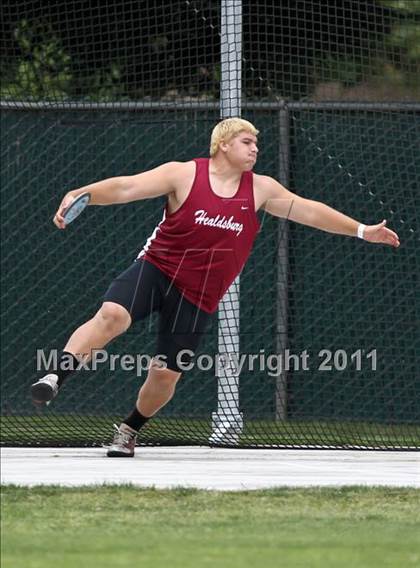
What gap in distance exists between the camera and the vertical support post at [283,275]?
35.4ft

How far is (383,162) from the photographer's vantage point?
10.8m

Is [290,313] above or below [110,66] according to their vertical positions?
below

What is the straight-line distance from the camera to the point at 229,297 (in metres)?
9.83

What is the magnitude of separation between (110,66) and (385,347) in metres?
3.27

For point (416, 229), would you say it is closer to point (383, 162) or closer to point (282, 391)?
point (383, 162)

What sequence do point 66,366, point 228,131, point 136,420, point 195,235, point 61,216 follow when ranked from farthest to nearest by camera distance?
point 136,420
point 228,131
point 195,235
point 66,366
point 61,216

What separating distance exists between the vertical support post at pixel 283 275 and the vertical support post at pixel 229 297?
1005mm

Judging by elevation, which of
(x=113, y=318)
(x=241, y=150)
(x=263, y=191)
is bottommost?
(x=113, y=318)

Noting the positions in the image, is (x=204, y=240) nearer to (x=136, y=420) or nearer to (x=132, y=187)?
(x=132, y=187)

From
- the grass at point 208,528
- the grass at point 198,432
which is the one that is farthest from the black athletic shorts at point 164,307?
the grass at point 198,432

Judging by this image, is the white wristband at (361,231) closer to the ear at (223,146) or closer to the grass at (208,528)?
the ear at (223,146)

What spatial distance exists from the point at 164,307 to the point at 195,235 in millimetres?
469

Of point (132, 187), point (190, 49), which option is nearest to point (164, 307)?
point (132, 187)

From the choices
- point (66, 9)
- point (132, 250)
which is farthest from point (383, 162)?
point (66, 9)
